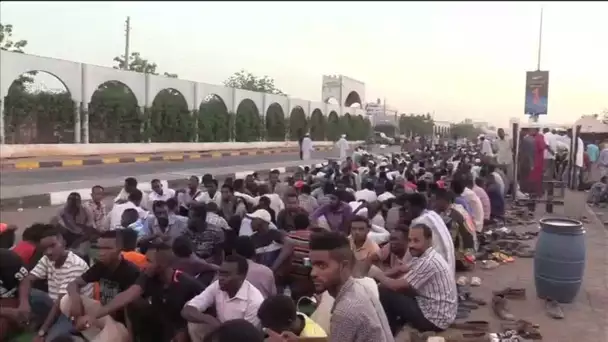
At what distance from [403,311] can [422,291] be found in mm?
205

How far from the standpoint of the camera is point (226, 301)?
3.68 m

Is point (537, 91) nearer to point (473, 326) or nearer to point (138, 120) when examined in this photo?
point (473, 326)

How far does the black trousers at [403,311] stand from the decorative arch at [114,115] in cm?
1955

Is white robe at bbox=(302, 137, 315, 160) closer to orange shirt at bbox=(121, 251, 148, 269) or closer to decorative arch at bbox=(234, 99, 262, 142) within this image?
decorative arch at bbox=(234, 99, 262, 142)

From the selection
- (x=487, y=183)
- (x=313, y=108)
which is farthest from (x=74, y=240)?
(x=313, y=108)

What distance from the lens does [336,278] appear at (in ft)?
8.94

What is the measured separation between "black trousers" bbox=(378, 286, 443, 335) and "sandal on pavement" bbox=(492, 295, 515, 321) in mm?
1273

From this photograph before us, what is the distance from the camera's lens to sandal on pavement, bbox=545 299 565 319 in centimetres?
543

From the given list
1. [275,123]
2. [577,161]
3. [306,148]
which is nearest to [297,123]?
[275,123]

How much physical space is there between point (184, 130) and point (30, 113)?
8.12 meters

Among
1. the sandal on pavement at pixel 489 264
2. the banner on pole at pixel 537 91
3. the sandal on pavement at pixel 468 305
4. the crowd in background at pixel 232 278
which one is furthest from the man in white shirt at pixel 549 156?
the sandal on pavement at pixel 468 305

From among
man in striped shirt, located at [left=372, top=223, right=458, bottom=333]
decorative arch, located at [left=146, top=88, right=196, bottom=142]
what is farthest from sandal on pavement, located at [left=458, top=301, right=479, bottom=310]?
decorative arch, located at [left=146, top=88, right=196, bottom=142]

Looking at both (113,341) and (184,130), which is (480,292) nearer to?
(113,341)

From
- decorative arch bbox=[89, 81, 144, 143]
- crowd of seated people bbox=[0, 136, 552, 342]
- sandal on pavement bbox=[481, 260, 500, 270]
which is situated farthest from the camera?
decorative arch bbox=[89, 81, 144, 143]
